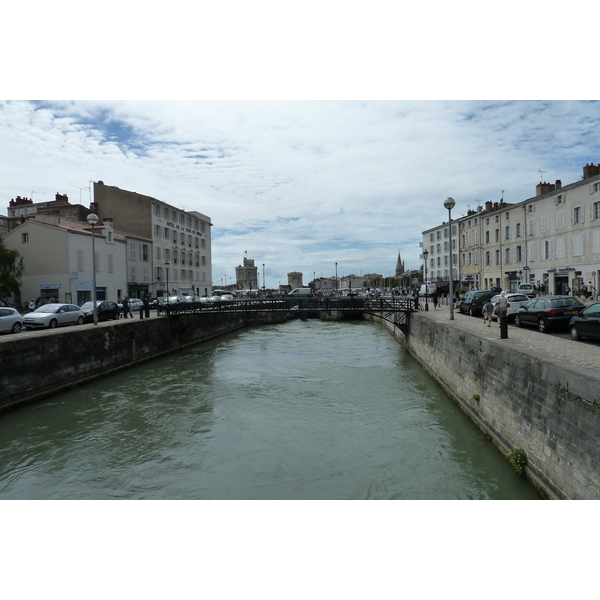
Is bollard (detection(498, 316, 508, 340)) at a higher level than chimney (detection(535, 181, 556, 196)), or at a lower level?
lower

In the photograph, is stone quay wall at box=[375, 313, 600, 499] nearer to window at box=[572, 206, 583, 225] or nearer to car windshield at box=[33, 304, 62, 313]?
car windshield at box=[33, 304, 62, 313]

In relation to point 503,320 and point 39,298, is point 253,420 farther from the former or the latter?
point 39,298

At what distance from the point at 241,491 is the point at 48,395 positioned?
9872 mm

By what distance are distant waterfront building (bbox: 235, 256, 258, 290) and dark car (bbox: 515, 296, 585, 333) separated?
113950 mm

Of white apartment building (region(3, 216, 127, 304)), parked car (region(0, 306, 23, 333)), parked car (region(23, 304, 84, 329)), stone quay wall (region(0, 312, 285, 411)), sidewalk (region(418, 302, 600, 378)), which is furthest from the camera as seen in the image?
white apartment building (region(3, 216, 127, 304))

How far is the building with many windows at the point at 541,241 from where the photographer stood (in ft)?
99.0

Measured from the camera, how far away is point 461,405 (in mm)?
11859

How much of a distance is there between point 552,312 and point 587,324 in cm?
258

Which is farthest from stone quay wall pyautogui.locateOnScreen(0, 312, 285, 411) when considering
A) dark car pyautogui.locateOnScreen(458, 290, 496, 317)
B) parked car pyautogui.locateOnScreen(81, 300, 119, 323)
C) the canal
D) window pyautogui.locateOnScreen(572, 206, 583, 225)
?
window pyautogui.locateOnScreen(572, 206, 583, 225)

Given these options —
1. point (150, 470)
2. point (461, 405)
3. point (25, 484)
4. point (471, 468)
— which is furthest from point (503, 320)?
point (25, 484)

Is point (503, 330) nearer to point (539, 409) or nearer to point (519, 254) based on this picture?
point (539, 409)

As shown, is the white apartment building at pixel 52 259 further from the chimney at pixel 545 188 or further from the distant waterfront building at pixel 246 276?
the distant waterfront building at pixel 246 276

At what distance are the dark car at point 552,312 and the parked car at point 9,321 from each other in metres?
19.0

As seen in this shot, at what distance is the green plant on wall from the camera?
775 cm
